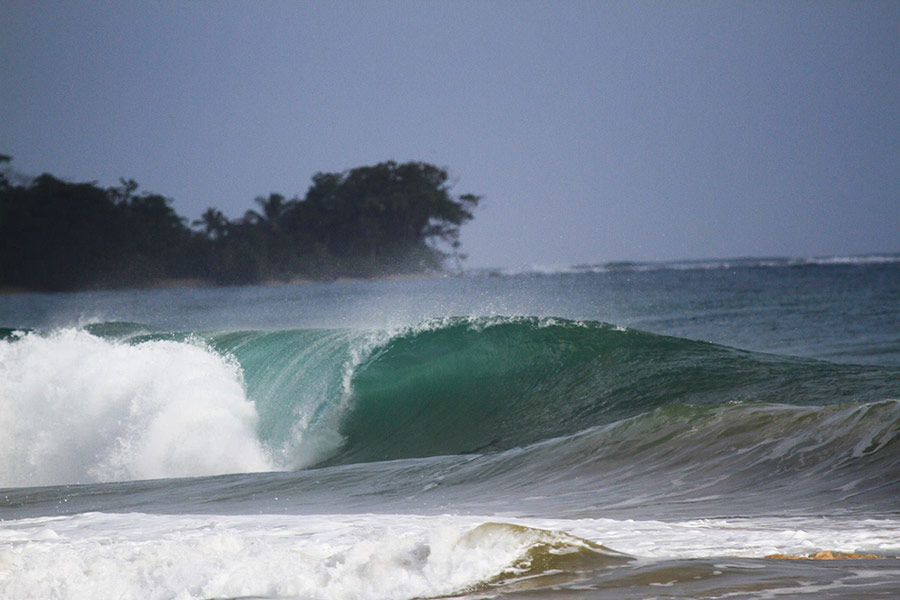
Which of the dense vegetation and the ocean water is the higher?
the dense vegetation

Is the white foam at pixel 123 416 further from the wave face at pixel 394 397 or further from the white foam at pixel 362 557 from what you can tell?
the white foam at pixel 362 557

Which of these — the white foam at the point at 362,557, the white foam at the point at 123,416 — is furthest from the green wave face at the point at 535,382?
the white foam at the point at 362,557

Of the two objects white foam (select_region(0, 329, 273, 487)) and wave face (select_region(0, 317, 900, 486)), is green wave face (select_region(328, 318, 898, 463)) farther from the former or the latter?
white foam (select_region(0, 329, 273, 487))

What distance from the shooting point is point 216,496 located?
22.9ft

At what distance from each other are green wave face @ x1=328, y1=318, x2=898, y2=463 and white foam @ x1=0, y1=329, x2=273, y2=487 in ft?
4.28

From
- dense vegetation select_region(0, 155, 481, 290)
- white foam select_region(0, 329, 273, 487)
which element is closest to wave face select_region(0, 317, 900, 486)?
white foam select_region(0, 329, 273, 487)

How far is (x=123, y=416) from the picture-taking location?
10.0 metres

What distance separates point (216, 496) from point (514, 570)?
12.9 feet

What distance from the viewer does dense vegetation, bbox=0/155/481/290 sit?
71.2 meters

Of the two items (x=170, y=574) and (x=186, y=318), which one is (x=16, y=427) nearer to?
(x=170, y=574)

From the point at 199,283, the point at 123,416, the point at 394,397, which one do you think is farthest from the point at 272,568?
the point at 199,283

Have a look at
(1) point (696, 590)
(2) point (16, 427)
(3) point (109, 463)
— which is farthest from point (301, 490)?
(2) point (16, 427)

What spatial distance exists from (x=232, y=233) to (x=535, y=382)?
236 ft

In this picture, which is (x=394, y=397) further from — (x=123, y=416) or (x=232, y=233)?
(x=232, y=233)
